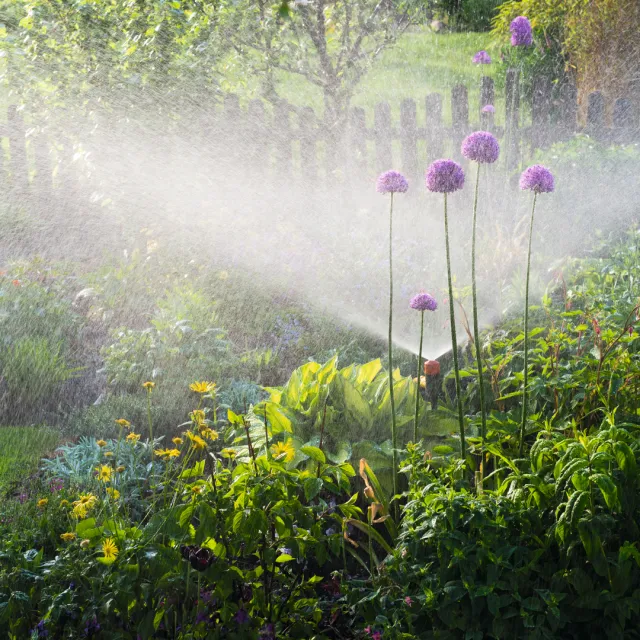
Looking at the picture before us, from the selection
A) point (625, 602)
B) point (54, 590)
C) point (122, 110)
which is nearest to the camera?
point (625, 602)

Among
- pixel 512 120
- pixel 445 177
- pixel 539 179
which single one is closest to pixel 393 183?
pixel 445 177

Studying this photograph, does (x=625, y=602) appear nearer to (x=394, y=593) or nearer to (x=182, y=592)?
(x=394, y=593)

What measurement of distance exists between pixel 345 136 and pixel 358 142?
0.15m

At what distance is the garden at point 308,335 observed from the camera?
2.04 m

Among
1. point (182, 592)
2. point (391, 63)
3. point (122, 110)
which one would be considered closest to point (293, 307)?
point (122, 110)

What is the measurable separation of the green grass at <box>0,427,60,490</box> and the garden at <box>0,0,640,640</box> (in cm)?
2

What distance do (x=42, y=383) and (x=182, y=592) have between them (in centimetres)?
291

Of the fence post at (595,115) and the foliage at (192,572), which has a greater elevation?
the foliage at (192,572)

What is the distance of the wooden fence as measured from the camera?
738 centimetres

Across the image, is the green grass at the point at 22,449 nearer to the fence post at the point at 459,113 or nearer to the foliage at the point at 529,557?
the foliage at the point at 529,557

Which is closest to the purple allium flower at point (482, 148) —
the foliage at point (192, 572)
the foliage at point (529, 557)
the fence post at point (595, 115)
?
the foliage at point (529, 557)

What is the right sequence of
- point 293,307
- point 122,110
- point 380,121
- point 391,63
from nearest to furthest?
1. point 293,307
2. point 122,110
3. point 380,121
4. point 391,63

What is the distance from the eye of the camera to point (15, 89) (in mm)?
7336

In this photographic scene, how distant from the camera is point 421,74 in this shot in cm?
1291
